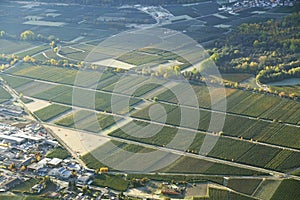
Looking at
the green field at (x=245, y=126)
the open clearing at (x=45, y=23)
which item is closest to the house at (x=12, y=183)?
the green field at (x=245, y=126)

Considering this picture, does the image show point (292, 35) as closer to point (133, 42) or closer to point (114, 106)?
point (133, 42)

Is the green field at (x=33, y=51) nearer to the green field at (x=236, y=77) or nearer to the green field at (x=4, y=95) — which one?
the green field at (x=4, y=95)

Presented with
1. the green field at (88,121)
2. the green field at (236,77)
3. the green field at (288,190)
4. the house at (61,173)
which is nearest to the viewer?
the green field at (288,190)

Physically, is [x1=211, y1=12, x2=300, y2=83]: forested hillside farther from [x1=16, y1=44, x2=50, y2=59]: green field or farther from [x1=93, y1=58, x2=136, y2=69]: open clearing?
[x1=16, y1=44, x2=50, y2=59]: green field

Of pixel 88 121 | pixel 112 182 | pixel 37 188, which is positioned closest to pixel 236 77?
pixel 88 121

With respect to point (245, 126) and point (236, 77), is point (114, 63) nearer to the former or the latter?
point (236, 77)

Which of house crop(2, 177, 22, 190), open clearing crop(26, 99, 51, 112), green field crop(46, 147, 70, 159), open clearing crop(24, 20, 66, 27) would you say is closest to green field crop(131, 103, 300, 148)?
green field crop(46, 147, 70, 159)

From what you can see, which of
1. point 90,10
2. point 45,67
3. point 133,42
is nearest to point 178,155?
point 45,67
